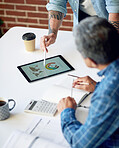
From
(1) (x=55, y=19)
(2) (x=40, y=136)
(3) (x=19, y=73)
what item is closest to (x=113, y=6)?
(1) (x=55, y=19)

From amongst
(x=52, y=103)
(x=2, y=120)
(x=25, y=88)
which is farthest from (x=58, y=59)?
(x=2, y=120)

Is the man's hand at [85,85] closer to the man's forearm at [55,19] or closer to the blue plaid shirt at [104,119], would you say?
the blue plaid shirt at [104,119]

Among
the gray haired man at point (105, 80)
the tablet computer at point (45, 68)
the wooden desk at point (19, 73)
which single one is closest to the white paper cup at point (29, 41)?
the wooden desk at point (19, 73)

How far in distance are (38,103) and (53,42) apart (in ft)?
2.44

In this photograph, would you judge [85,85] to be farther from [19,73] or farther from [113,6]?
[113,6]

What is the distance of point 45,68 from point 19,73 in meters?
0.19

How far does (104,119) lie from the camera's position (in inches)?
36.4

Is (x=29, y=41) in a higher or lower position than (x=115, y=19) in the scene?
lower

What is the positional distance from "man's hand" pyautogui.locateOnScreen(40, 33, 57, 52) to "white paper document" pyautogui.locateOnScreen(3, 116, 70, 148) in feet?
2.43

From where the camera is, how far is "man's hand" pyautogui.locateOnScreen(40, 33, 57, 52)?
187cm

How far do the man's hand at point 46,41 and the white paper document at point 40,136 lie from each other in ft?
2.43

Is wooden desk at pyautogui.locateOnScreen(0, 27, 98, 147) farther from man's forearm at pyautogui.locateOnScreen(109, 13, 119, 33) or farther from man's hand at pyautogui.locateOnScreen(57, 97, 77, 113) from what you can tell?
man's forearm at pyautogui.locateOnScreen(109, 13, 119, 33)

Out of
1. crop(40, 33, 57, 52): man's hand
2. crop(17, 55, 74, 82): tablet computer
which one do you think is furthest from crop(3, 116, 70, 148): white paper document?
crop(40, 33, 57, 52): man's hand

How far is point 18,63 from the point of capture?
5.91 ft
